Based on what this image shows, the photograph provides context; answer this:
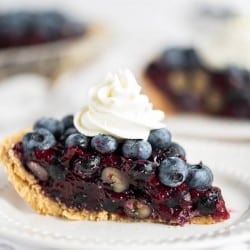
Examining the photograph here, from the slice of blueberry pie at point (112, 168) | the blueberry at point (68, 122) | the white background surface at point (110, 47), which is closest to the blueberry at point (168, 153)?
the slice of blueberry pie at point (112, 168)

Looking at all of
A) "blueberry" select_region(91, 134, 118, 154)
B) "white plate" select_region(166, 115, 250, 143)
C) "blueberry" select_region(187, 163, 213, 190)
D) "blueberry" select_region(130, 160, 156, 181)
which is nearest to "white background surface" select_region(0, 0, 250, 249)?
"white plate" select_region(166, 115, 250, 143)

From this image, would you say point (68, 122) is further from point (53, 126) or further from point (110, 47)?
point (110, 47)

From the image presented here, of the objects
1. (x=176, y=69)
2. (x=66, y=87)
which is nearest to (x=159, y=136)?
(x=176, y=69)

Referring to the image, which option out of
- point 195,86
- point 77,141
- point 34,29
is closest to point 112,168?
point 77,141

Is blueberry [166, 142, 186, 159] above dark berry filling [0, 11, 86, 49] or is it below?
above

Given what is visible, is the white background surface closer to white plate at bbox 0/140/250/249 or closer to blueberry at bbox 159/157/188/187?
white plate at bbox 0/140/250/249
